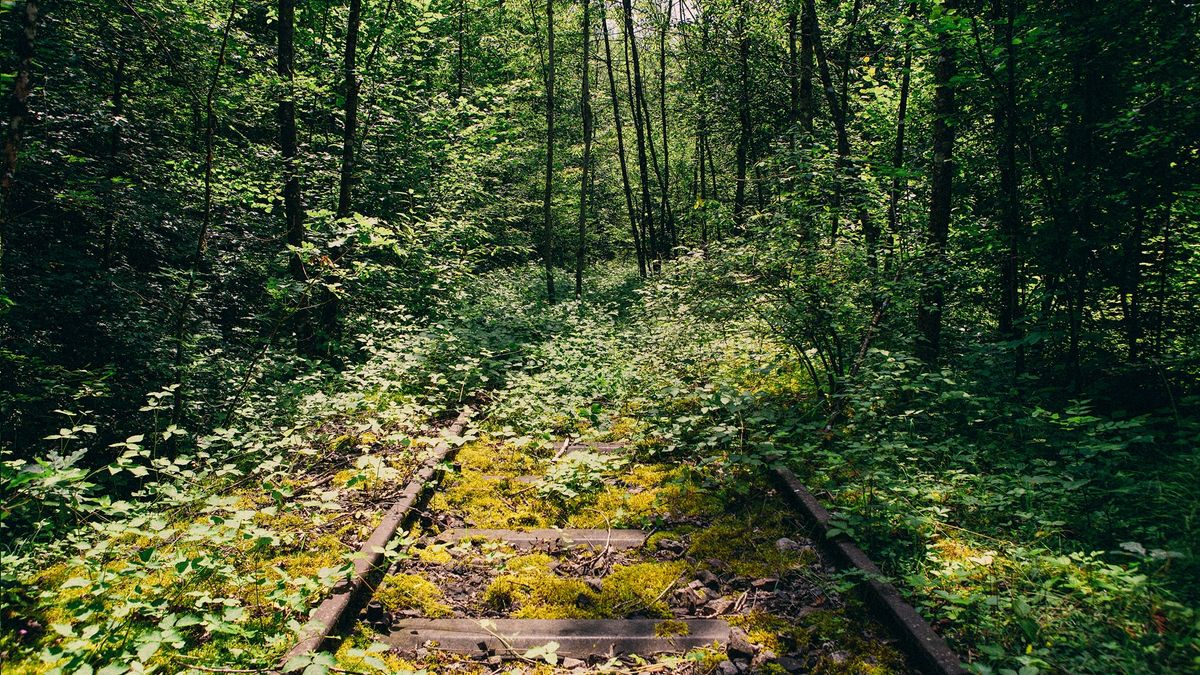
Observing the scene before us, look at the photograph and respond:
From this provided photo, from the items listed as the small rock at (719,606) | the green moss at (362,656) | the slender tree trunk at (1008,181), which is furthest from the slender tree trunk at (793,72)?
the green moss at (362,656)

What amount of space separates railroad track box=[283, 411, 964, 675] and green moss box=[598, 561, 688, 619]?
13 millimetres

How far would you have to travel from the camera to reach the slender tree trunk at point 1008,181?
18.7 feet

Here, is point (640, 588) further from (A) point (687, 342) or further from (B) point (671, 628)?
(A) point (687, 342)

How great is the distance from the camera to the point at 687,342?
340 inches

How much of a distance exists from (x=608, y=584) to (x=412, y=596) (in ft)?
4.42

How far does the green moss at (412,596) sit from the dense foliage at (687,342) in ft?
1.44

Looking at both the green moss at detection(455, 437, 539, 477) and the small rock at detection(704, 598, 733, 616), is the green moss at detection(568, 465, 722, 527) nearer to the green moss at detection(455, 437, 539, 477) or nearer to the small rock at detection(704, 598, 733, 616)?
the green moss at detection(455, 437, 539, 477)

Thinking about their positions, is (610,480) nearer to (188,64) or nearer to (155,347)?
(155,347)

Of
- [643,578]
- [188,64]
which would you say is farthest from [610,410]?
[188,64]

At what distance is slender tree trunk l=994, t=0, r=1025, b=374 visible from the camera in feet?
18.7

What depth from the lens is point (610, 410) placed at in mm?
7492

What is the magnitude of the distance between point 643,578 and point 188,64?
1053 cm

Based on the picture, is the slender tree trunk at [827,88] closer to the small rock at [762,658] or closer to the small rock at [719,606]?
the small rock at [719,606]

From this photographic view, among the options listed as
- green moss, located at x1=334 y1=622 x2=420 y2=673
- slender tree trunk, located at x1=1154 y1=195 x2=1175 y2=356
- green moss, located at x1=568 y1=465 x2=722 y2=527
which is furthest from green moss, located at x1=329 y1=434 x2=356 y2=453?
slender tree trunk, located at x1=1154 y1=195 x2=1175 y2=356
